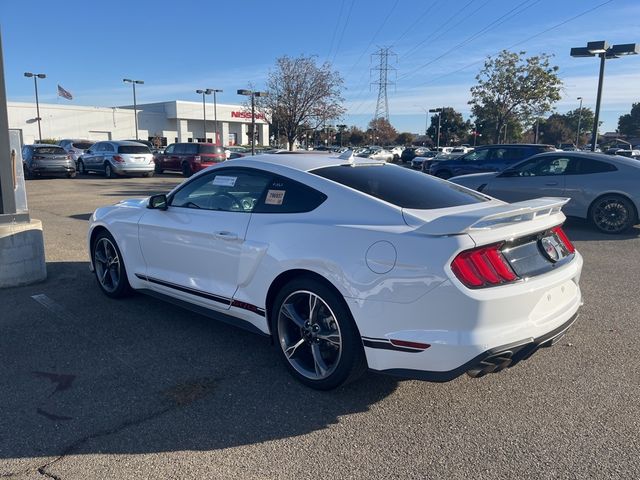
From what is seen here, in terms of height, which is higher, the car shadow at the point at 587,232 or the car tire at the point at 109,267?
the car tire at the point at 109,267

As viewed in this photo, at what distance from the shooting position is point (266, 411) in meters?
3.26

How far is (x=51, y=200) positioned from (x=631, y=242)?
1438 cm

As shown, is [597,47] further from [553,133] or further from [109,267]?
[553,133]

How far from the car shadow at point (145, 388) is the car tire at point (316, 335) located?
16 cm

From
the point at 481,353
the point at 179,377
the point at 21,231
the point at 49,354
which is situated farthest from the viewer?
the point at 21,231

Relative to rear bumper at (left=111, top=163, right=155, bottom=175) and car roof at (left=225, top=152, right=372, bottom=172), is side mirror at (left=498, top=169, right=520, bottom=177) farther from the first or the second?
rear bumper at (left=111, top=163, right=155, bottom=175)

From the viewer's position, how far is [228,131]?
260ft

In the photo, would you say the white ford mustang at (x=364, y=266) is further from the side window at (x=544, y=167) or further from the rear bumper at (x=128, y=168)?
the rear bumper at (x=128, y=168)

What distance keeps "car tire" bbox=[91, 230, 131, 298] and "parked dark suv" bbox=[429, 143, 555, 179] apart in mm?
13018

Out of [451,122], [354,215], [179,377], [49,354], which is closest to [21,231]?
[49,354]

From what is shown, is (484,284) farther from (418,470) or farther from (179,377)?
(179,377)

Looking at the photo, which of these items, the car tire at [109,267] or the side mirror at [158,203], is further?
the car tire at [109,267]

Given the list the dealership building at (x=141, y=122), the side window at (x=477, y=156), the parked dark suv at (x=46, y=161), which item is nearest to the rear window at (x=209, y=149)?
the parked dark suv at (x=46, y=161)

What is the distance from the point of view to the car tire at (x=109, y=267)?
5.27 meters
